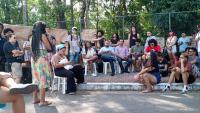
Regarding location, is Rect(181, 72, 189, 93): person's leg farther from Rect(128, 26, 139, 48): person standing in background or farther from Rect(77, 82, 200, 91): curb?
Rect(128, 26, 139, 48): person standing in background

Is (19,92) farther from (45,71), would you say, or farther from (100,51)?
(100,51)

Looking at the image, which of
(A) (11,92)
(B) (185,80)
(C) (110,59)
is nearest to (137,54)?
(C) (110,59)

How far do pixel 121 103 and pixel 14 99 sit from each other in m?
5.50

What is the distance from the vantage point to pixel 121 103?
415 inches

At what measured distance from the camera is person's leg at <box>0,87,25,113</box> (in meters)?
5.25

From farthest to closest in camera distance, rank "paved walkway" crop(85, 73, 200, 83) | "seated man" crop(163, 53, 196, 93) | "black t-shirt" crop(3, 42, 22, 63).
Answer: "paved walkway" crop(85, 73, 200, 83), "seated man" crop(163, 53, 196, 93), "black t-shirt" crop(3, 42, 22, 63)

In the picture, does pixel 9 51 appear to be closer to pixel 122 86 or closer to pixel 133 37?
pixel 122 86

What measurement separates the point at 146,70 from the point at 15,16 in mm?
18246

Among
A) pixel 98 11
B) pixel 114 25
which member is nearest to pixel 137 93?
pixel 114 25

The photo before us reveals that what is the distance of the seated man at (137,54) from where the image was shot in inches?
637

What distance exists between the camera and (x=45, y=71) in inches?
406

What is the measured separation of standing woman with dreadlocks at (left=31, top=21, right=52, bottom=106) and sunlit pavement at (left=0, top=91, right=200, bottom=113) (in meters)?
0.55

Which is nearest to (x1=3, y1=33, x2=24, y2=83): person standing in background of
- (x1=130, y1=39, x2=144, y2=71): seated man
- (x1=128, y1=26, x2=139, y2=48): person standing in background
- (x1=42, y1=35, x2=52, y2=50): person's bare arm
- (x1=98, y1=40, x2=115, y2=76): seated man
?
(x1=42, y1=35, x2=52, y2=50): person's bare arm

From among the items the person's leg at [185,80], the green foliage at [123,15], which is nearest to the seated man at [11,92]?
the person's leg at [185,80]
